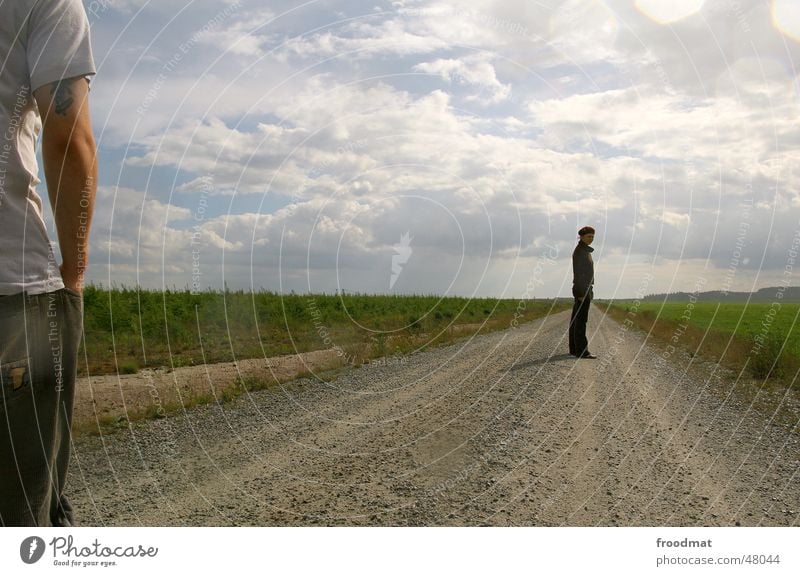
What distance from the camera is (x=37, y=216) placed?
8.71 feet

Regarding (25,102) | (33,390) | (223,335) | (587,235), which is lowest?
(223,335)

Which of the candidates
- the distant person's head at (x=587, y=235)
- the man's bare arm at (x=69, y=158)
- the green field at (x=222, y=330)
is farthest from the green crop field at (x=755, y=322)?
the green field at (x=222, y=330)

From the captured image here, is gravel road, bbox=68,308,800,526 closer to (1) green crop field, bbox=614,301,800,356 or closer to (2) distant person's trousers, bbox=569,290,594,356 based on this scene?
(1) green crop field, bbox=614,301,800,356

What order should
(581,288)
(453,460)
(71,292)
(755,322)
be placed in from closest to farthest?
(71,292), (453,460), (581,288), (755,322)

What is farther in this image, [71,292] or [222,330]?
[222,330]

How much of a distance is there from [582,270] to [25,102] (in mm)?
11402

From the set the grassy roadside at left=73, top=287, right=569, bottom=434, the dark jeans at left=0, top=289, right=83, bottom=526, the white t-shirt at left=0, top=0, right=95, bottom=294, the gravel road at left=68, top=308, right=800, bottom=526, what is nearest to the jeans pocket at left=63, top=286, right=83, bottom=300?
the dark jeans at left=0, top=289, right=83, bottom=526

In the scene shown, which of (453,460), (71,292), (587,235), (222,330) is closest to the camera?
(71,292)

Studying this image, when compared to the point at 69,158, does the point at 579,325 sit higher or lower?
lower

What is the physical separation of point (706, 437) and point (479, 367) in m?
5.00

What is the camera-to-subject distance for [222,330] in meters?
19.8

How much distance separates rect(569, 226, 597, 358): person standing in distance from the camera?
40.8 feet

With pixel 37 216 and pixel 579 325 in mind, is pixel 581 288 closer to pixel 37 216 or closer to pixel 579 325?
pixel 579 325

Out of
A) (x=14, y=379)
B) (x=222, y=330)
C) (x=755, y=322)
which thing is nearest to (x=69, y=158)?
(x=14, y=379)
